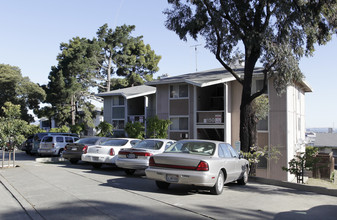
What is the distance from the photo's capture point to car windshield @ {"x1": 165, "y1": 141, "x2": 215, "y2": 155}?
371 inches

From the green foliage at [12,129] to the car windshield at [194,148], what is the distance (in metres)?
9.04

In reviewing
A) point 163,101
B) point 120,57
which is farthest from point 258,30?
point 120,57

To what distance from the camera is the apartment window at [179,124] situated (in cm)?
2616

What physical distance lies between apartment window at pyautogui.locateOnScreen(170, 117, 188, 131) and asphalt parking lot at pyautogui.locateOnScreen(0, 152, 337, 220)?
1506cm

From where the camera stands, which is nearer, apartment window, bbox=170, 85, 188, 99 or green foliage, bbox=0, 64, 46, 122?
apartment window, bbox=170, 85, 188, 99

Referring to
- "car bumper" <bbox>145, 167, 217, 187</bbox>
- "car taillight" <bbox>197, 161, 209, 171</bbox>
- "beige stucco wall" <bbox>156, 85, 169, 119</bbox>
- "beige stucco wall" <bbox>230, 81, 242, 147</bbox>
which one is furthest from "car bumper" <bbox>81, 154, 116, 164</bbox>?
"beige stucco wall" <bbox>156, 85, 169, 119</bbox>

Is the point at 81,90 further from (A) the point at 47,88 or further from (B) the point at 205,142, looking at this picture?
(B) the point at 205,142

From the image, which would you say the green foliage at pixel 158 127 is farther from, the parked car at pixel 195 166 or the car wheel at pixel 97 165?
the parked car at pixel 195 166

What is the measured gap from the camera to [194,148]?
9594mm

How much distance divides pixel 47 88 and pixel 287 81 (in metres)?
36.0

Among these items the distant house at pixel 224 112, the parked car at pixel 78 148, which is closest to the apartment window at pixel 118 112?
the distant house at pixel 224 112

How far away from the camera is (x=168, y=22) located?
60.1 feet

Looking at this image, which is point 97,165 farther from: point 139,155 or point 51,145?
point 51,145

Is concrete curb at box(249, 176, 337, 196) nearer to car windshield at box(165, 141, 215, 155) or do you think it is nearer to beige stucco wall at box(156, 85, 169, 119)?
car windshield at box(165, 141, 215, 155)
